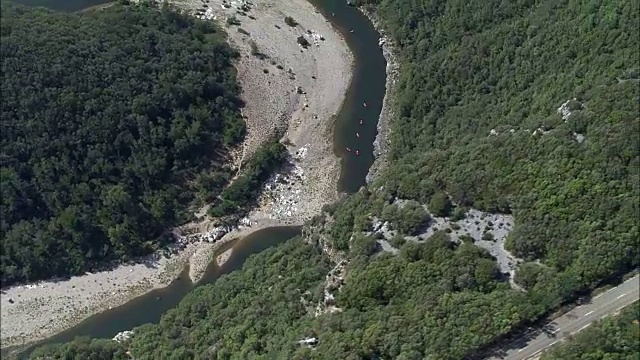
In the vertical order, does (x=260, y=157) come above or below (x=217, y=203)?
above

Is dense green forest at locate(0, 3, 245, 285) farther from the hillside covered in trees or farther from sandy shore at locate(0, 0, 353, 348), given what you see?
the hillside covered in trees

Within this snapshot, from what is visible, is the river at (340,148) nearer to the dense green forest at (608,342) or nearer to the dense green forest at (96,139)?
the dense green forest at (96,139)

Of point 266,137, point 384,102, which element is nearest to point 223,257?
point 266,137

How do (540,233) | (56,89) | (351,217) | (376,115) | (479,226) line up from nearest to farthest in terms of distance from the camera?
(540,233), (479,226), (351,217), (56,89), (376,115)

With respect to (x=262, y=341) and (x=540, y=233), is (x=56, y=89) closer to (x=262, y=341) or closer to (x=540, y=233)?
(x=262, y=341)

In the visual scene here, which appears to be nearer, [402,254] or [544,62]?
[402,254]

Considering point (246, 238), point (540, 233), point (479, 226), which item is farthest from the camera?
point (246, 238)

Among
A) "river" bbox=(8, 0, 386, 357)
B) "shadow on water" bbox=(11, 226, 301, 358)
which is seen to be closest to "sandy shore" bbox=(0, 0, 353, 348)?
"shadow on water" bbox=(11, 226, 301, 358)

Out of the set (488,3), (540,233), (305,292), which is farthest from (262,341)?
(488,3)

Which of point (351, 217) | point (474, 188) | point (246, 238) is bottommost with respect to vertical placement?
point (246, 238)
